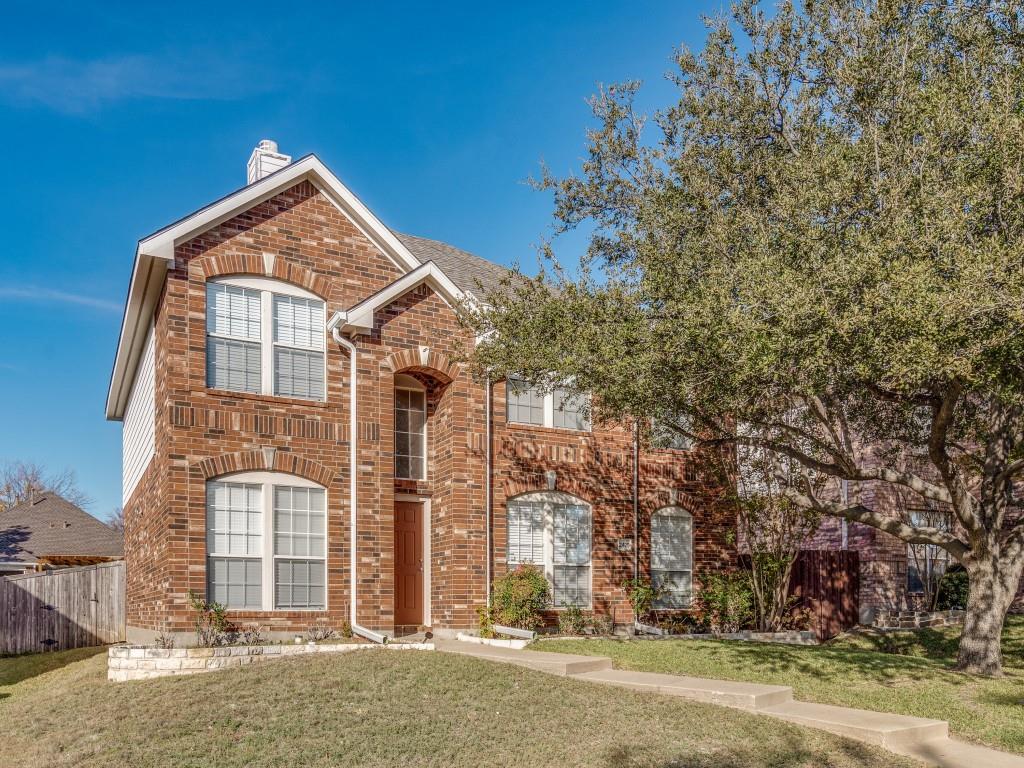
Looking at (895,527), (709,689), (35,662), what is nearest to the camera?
(709,689)

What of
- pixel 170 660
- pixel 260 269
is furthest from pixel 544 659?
pixel 260 269

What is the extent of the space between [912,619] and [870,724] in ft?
39.1

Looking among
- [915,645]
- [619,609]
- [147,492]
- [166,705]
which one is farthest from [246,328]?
[915,645]

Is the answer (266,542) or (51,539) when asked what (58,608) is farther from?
(266,542)

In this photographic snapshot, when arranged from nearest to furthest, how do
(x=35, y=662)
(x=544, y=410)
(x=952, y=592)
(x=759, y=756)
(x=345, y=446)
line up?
1. (x=759, y=756)
2. (x=345, y=446)
3. (x=544, y=410)
4. (x=35, y=662)
5. (x=952, y=592)

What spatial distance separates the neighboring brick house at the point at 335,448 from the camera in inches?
551

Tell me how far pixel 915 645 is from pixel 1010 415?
5.97 metres

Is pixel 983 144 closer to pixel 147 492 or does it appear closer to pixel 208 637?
pixel 208 637

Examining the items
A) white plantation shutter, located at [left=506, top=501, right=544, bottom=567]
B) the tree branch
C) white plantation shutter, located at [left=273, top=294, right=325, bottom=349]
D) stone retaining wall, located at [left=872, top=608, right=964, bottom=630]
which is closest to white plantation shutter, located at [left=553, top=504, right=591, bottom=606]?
white plantation shutter, located at [left=506, top=501, right=544, bottom=567]

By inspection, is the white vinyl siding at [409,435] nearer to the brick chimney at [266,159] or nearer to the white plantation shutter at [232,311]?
the white plantation shutter at [232,311]

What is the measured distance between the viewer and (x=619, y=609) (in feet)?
56.1

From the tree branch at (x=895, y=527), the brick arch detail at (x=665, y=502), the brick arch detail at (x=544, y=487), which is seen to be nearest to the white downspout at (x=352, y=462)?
the brick arch detail at (x=544, y=487)

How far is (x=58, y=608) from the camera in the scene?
19688mm

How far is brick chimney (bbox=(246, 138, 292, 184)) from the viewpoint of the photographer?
17.0 meters
